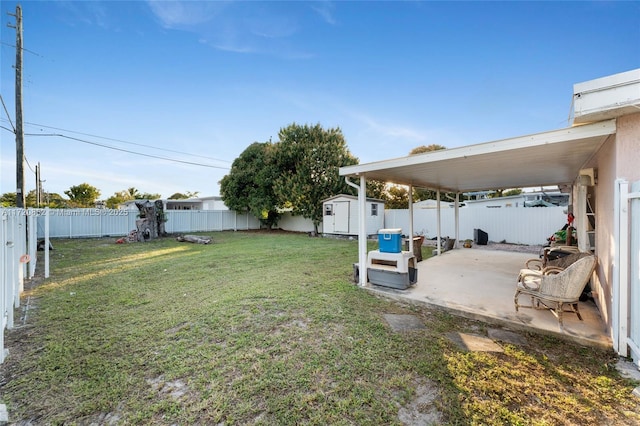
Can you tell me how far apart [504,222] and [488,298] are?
9182 millimetres

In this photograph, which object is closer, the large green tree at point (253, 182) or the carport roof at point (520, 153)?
the carport roof at point (520, 153)

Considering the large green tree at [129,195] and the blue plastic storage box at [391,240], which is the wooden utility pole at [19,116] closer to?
the blue plastic storage box at [391,240]

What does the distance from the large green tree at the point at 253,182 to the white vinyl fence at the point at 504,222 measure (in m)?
9.28

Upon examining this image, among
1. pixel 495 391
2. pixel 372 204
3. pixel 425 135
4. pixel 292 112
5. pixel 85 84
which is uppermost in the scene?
pixel 292 112

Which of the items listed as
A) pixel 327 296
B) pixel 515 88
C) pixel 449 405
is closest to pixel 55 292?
pixel 327 296

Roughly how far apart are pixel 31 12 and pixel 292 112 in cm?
1070

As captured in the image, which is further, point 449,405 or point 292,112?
point 292,112

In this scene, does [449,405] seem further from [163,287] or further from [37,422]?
[163,287]

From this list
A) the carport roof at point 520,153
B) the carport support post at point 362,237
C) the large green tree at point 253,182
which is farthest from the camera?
the large green tree at point 253,182

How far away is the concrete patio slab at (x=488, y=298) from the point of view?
3236 mm

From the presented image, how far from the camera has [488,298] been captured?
14.4 feet

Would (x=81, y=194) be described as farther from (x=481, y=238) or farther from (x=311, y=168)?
(x=481, y=238)

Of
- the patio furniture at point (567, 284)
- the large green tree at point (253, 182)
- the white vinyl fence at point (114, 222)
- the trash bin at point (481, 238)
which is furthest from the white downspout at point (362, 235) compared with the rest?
the large green tree at point (253, 182)

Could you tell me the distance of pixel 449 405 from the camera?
197 centimetres
